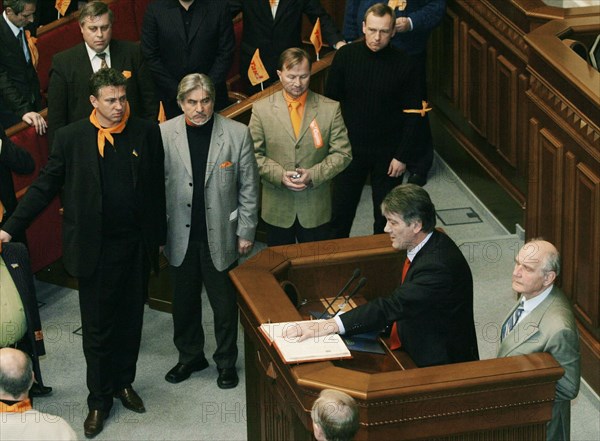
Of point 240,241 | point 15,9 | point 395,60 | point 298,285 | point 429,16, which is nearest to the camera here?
point 298,285

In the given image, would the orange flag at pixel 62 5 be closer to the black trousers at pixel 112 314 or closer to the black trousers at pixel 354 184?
the black trousers at pixel 354 184

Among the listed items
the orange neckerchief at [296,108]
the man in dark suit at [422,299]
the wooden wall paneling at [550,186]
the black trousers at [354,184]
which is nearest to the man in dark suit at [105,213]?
the orange neckerchief at [296,108]

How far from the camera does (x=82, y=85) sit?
6.81 meters

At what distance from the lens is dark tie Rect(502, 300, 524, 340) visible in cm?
492

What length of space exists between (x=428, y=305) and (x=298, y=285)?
79 centimetres

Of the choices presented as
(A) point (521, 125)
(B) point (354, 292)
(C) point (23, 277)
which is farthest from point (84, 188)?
(A) point (521, 125)

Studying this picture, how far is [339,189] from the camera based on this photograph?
717 cm

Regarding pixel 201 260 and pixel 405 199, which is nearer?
pixel 405 199

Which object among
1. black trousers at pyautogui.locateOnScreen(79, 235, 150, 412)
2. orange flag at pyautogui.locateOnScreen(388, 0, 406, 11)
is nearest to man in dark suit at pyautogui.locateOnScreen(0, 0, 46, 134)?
black trousers at pyautogui.locateOnScreen(79, 235, 150, 412)

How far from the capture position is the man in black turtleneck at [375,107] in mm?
6902

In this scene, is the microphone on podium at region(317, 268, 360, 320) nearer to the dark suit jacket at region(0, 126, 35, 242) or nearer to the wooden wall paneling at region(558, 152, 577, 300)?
the wooden wall paneling at region(558, 152, 577, 300)

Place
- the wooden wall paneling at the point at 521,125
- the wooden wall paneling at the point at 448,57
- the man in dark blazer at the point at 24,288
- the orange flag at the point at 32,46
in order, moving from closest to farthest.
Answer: the man in dark blazer at the point at 24,288, the orange flag at the point at 32,46, the wooden wall paneling at the point at 521,125, the wooden wall paneling at the point at 448,57

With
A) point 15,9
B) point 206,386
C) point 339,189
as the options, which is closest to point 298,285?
point 206,386

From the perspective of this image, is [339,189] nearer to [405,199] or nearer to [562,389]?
[405,199]
